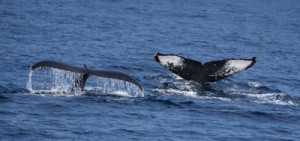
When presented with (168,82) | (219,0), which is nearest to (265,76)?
(168,82)

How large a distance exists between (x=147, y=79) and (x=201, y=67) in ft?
10.8

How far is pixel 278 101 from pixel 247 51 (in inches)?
657

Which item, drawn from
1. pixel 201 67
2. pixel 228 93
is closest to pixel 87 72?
pixel 201 67

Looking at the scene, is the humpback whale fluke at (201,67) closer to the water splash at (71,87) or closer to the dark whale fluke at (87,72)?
the water splash at (71,87)

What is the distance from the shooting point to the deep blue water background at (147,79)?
17844 millimetres

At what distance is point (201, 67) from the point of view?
21625 millimetres

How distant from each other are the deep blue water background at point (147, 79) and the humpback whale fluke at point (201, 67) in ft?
1.41

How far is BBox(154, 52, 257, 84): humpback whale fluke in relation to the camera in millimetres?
21062

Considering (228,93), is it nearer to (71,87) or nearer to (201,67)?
(201,67)

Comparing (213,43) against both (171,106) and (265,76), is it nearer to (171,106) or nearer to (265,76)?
(265,76)

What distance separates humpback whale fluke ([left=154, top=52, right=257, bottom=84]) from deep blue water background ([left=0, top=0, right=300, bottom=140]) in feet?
1.41

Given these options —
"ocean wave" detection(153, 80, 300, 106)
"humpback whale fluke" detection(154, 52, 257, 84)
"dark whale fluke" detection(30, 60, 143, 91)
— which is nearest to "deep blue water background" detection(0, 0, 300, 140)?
"ocean wave" detection(153, 80, 300, 106)

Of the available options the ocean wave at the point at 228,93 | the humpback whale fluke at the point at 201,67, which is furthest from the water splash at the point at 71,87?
the humpback whale fluke at the point at 201,67

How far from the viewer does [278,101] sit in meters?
21.8
